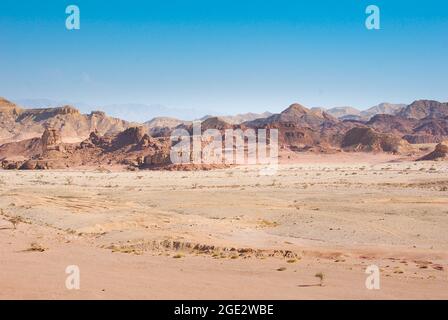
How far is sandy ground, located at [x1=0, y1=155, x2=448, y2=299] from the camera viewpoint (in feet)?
38.8

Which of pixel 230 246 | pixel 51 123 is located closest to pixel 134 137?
pixel 51 123

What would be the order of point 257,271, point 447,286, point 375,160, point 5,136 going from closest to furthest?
1. point 447,286
2. point 257,271
3. point 375,160
4. point 5,136

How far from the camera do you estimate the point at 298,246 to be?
18672mm

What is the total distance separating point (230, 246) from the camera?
1777 cm

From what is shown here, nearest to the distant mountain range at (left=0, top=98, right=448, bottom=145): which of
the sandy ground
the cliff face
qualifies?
the cliff face

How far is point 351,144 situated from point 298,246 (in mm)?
95877

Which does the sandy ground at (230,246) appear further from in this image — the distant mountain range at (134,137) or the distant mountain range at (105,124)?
the distant mountain range at (105,124)

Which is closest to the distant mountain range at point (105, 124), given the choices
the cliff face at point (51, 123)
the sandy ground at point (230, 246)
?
the cliff face at point (51, 123)

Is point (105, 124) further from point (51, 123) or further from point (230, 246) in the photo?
point (230, 246)

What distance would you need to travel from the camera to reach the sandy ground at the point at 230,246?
11812 mm

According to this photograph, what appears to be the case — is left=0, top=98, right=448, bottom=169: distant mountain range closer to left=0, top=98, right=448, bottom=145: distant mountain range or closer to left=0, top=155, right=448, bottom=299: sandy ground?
left=0, top=98, right=448, bottom=145: distant mountain range
